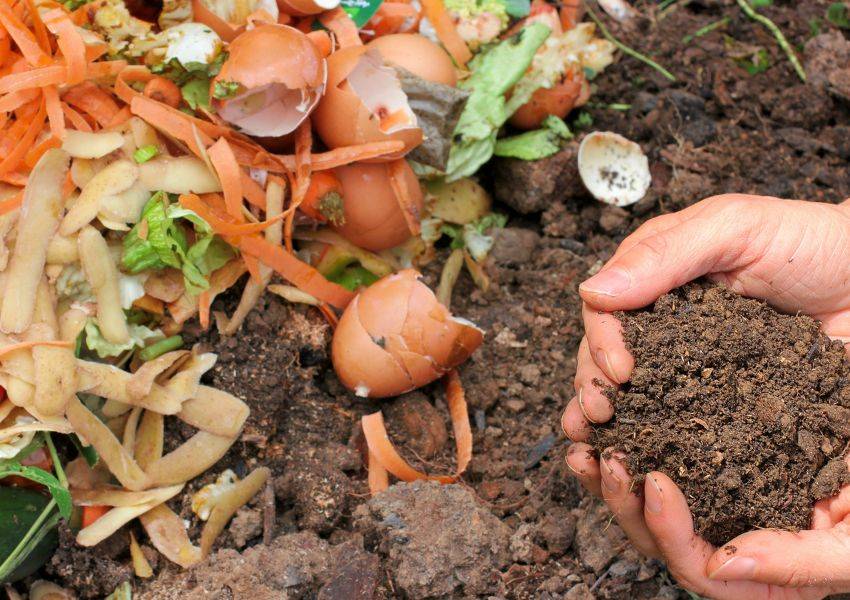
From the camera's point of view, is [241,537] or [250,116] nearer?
[241,537]

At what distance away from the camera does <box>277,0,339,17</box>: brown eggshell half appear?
2289mm

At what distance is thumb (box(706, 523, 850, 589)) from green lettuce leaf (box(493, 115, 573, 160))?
129 cm

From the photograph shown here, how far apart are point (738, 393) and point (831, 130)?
133 centimetres

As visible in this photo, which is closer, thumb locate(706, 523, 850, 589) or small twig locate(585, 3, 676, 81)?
thumb locate(706, 523, 850, 589)

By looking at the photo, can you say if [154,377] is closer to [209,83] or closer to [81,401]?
[81,401]

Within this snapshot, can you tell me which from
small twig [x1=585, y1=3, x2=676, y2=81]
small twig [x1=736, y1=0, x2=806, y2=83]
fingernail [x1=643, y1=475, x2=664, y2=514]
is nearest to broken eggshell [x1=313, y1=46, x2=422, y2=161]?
small twig [x1=585, y1=3, x2=676, y2=81]

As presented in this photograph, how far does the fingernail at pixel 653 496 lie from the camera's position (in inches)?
62.7

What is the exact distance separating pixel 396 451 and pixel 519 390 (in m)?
0.35

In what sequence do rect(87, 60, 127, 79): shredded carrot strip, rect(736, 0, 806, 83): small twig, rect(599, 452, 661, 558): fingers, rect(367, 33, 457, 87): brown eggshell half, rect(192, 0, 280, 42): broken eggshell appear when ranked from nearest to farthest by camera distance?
rect(599, 452, 661, 558): fingers < rect(87, 60, 127, 79): shredded carrot strip < rect(192, 0, 280, 42): broken eggshell < rect(367, 33, 457, 87): brown eggshell half < rect(736, 0, 806, 83): small twig

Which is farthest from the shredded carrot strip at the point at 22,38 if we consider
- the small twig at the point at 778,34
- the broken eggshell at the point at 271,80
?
the small twig at the point at 778,34

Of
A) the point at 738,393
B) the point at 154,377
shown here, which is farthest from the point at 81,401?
the point at 738,393

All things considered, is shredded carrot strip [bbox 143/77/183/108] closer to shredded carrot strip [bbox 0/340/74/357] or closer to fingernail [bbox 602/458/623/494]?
shredded carrot strip [bbox 0/340/74/357]

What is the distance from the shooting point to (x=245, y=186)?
7.06 feet

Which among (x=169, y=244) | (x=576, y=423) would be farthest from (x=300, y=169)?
(x=576, y=423)
